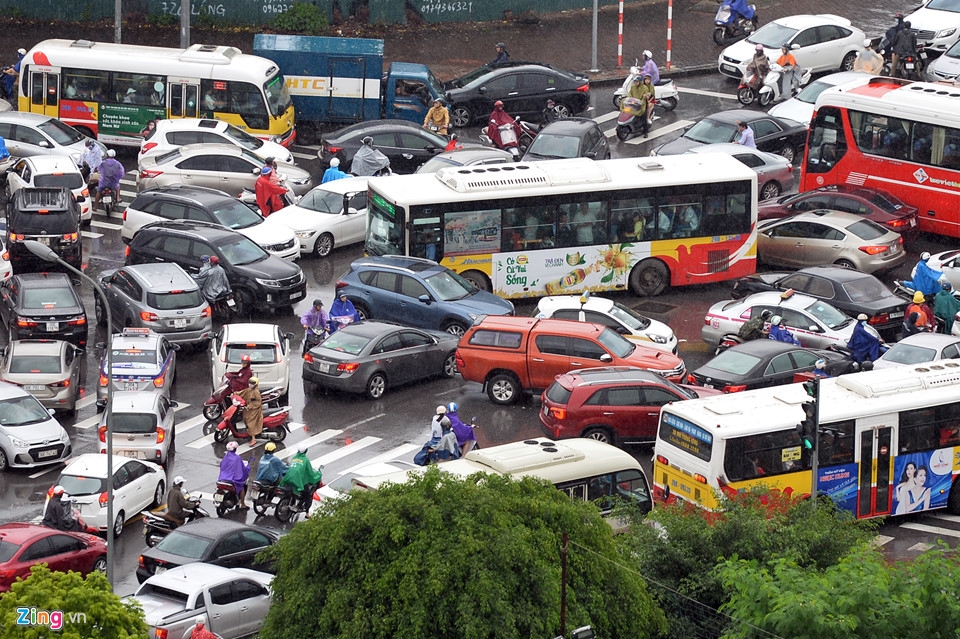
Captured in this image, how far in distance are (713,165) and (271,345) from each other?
11.1 metres

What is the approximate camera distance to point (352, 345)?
2977cm

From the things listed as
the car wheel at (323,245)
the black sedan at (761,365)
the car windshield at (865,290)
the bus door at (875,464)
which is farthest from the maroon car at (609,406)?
the car wheel at (323,245)

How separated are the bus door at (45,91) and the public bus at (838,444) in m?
22.5

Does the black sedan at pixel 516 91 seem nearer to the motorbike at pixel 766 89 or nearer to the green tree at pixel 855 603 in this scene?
the motorbike at pixel 766 89

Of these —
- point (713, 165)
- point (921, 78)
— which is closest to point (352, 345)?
point (713, 165)

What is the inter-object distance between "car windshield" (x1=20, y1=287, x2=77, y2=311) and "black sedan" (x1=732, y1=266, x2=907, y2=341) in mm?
13560

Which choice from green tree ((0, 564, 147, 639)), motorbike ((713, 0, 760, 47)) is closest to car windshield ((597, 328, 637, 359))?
green tree ((0, 564, 147, 639))

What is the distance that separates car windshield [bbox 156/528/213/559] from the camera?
22.9 metres

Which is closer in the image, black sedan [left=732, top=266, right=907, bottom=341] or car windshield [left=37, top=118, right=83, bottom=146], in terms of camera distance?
black sedan [left=732, top=266, right=907, bottom=341]

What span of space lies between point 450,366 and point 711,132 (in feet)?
41.1

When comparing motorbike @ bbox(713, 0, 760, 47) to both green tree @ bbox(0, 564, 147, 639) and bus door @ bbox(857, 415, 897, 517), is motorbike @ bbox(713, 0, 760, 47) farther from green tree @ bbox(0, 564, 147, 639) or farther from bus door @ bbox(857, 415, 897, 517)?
green tree @ bbox(0, 564, 147, 639)

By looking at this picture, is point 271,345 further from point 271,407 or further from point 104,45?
point 104,45

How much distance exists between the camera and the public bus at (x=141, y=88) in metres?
40.9

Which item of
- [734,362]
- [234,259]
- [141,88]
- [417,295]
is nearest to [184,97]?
[141,88]
